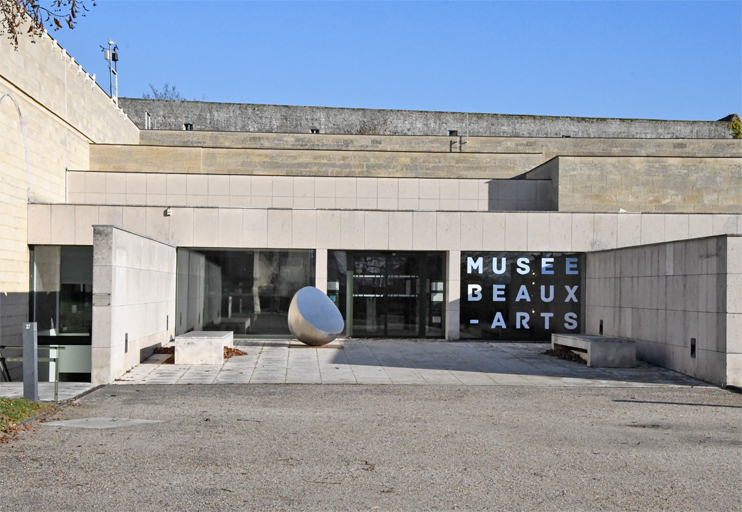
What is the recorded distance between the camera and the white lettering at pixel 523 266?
→ 24359 mm

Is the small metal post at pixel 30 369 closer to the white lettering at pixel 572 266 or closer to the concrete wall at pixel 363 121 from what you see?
the white lettering at pixel 572 266

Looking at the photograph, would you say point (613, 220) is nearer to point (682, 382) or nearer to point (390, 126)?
point (682, 382)

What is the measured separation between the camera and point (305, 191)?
28.0m

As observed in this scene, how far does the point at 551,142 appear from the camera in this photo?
3559 centimetres

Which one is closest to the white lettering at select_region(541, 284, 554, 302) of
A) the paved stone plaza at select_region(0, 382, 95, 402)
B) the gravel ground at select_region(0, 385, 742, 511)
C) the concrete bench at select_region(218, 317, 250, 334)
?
the concrete bench at select_region(218, 317, 250, 334)

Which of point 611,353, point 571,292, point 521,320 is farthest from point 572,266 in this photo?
point 611,353

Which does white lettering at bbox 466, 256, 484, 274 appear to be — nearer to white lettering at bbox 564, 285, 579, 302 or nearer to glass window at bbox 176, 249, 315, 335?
white lettering at bbox 564, 285, 579, 302

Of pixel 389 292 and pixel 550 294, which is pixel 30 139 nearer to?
pixel 389 292

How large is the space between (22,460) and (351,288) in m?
16.6

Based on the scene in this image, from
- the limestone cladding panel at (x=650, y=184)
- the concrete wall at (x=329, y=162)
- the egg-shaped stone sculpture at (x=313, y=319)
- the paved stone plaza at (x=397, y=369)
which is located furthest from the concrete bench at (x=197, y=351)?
the limestone cladding panel at (x=650, y=184)

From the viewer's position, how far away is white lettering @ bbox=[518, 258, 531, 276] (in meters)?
24.4

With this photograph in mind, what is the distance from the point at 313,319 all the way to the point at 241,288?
4353 millimetres

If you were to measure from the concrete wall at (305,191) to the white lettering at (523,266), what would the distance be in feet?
15.0

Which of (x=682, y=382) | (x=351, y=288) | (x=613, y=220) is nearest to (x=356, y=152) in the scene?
(x=351, y=288)
